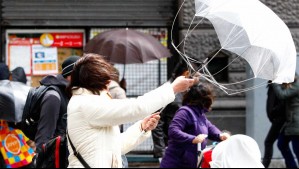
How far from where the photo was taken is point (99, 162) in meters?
4.01

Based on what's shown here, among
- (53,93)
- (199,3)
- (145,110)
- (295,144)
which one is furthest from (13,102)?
(295,144)

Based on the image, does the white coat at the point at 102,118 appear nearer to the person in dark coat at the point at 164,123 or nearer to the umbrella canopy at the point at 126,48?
the person in dark coat at the point at 164,123

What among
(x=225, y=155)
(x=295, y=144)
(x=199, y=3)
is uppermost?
(x=199, y=3)

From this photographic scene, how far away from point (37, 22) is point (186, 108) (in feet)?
13.8

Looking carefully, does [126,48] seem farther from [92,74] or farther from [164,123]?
[92,74]

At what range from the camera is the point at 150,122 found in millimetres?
4422

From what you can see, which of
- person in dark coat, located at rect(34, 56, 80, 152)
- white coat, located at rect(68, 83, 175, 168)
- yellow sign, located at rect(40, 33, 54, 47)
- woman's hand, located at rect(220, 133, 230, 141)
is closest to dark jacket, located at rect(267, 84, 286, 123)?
yellow sign, located at rect(40, 33, 54, 47)

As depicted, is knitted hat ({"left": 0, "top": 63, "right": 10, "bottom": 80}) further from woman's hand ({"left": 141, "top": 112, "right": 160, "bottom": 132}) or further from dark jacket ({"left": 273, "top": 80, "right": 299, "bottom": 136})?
dark jacket ({"left": 273, "top": 80, "right": 299, "bottom": 136})

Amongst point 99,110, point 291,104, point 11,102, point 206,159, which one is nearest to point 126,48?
point 291,104

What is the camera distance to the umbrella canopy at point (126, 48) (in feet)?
28.4

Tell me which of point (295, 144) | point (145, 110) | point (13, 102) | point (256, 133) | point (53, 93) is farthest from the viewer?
point (256, 133)

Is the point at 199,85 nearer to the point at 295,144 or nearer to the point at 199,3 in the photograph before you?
the point at 199,3

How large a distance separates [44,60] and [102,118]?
628 centimetres

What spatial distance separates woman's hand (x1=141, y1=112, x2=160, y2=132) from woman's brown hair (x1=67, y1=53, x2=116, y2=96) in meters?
0.38
